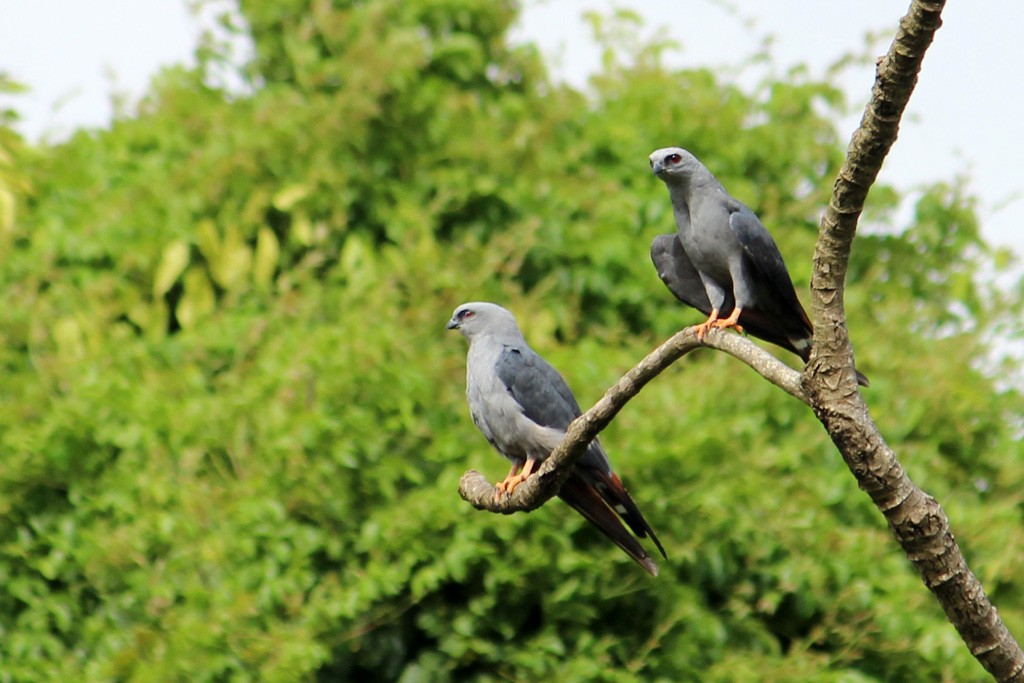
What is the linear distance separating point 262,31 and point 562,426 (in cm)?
530

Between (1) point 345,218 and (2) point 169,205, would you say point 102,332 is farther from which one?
(1) point 345,218

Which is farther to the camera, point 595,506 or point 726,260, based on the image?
point 726,260

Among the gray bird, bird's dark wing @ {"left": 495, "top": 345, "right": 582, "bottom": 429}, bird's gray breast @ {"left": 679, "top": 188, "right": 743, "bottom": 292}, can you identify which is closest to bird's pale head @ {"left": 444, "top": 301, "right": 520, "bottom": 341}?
the gray bird

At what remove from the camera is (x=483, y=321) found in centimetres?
502

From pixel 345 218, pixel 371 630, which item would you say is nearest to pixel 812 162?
pixel 345 218

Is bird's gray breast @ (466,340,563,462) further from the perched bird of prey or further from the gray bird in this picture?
the perched bird of prey

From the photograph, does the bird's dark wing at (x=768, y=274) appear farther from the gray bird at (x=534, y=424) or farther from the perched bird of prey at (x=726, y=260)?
the gray bird at (x=534, y=424)

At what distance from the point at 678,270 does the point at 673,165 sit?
410mm

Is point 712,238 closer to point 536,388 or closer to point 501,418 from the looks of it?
point 536,388

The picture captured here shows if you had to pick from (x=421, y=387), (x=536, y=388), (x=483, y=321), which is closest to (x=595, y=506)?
(x=536, y=388)

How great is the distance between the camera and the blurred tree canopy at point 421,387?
5.95 metres

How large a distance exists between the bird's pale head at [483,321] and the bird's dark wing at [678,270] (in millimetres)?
576

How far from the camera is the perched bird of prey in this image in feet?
14.2

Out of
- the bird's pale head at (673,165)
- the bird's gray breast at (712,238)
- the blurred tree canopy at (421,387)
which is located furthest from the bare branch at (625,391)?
the blurred tree canopy at (421,387)
